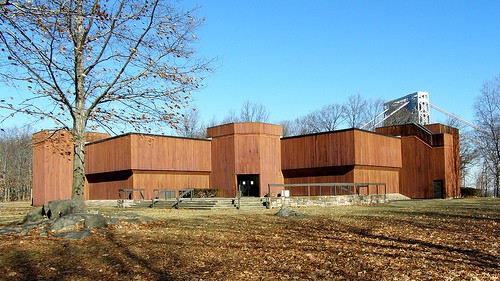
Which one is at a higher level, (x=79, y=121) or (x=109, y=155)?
(x=79, y=121)

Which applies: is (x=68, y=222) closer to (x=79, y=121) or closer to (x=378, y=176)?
(x=79, y=121)

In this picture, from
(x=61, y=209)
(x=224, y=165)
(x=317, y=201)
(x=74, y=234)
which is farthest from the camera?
(x=224, y=165)

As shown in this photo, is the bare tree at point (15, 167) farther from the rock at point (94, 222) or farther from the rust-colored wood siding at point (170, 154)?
the rock at point (94, 222)

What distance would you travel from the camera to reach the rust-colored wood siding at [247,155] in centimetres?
3425

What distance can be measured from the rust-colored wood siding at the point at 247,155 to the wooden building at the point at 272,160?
7 cm

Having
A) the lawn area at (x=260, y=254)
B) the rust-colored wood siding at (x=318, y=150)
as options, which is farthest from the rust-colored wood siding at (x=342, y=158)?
the lawn area at (x=260, y=254)

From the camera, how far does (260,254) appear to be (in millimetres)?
8773

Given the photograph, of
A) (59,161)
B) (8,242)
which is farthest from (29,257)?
(59,161)

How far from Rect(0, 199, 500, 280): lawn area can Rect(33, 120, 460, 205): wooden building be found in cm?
2021

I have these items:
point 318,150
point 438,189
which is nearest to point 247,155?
point 318,150

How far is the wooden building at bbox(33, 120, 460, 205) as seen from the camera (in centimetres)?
3278

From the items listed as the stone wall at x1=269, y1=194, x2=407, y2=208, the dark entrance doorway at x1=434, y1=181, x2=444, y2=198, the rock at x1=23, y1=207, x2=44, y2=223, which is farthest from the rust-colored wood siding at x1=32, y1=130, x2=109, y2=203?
the rock at x1=23, y1=207, x2=44, y2=223

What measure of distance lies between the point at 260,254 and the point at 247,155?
25595mm

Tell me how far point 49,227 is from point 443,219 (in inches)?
475
